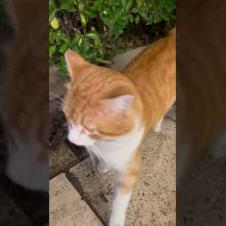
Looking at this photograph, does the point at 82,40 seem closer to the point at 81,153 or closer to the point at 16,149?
the point at 81,153

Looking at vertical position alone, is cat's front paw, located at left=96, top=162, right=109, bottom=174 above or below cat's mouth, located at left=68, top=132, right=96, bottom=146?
below

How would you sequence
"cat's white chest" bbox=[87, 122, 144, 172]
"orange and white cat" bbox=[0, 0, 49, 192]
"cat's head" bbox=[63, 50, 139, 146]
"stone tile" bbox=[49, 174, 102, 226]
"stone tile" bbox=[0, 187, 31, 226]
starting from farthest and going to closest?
"stone tile" bbox=[49, 174, 102, 226]
"cat's white chest" bbox=[87, 122, 144, 172]
"cat's head" bbox=[63, 50, 139, 146]
"stone tile" bbox=[0, 187, 31, 226]
"orange and white cat" bbox=[0, 0, 49, 192]

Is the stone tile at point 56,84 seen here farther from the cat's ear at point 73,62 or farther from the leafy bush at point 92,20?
the cat's ear at point 73,62

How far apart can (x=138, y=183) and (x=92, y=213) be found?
13cm

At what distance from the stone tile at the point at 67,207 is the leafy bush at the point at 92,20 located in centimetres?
27

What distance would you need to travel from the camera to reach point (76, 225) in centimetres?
94

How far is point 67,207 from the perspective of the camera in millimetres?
950

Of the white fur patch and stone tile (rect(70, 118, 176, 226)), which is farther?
stone tile (rect(70, 118, 176, 226))

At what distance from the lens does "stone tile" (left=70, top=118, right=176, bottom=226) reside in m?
0.99

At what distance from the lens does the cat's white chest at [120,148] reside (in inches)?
32.7

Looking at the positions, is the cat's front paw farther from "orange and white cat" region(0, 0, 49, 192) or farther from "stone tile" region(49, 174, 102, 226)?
"orange and white cat" region(0, 0, 49, 192)

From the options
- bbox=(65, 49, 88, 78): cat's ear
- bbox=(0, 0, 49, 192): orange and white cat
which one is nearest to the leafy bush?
bbox=(65, 49, 88, 78): cat's ear

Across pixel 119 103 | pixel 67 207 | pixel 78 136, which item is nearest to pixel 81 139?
pixel 78 136

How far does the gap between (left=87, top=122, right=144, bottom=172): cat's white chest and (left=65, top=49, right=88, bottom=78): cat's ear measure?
155 millimetres
